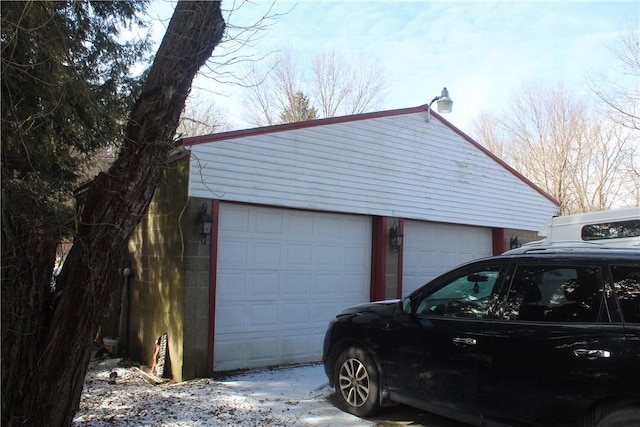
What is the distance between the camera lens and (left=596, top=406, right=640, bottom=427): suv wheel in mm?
3439

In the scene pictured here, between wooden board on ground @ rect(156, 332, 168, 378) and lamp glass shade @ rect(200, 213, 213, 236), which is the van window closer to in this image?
lamp glass shade @ rect(200, 213, 213, 236)

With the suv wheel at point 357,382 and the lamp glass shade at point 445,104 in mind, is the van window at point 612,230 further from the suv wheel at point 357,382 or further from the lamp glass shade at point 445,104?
the suv wheel at point 357,382

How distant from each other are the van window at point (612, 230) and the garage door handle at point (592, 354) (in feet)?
13.4

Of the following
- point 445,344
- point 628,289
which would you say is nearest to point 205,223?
point 445,344

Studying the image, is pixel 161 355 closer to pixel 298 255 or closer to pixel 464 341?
pixel 298 255

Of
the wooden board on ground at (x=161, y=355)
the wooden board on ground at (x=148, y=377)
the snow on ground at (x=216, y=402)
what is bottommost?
the wooden board on ground at (x=148, y=377)

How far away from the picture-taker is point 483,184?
1085 centimetres

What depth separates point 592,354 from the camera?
3623 mm

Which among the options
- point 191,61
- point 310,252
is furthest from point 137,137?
point 310,252

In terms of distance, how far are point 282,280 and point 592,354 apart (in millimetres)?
5121

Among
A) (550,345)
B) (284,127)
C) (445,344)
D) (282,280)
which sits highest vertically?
(284,127)

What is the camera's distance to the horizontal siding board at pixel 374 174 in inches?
294

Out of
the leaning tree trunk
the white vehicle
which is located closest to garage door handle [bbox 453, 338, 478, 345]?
the white vehicle

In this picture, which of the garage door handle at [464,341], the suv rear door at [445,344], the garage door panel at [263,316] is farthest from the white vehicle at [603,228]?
the garage door panel at [263,316]
